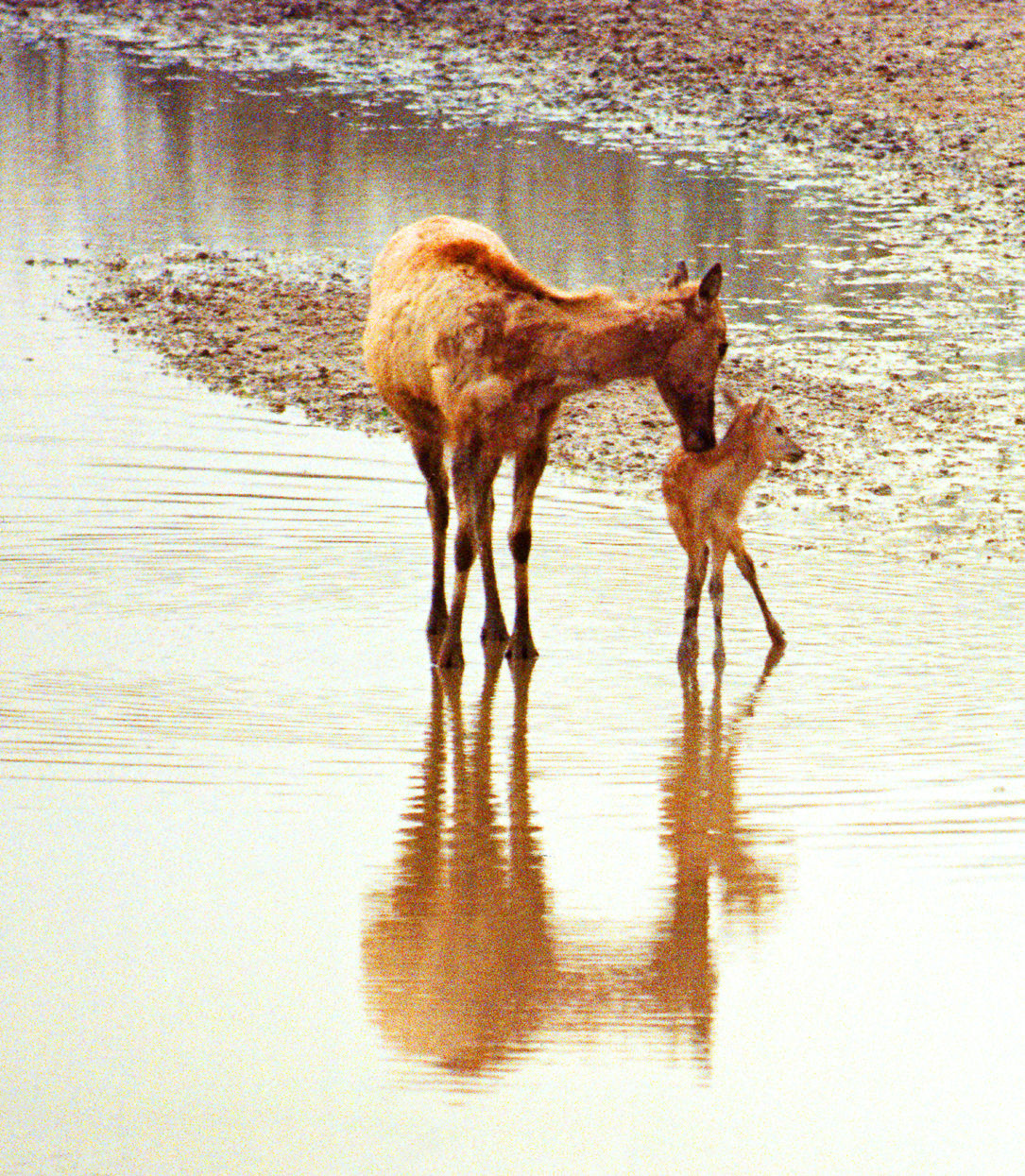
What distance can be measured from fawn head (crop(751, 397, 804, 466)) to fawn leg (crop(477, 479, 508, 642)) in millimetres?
1094

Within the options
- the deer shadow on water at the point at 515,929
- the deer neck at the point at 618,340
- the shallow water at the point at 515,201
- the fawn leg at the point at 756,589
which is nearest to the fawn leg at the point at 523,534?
the deer neck at the point at 618,340

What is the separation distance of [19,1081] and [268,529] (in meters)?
5.87

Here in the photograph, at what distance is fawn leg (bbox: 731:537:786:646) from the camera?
29.7 feet

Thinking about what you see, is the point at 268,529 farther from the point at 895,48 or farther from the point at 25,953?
the point at 895,48

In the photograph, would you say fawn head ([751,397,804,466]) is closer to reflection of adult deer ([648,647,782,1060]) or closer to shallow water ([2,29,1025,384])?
reflection of adult deer ([648,647,782,1060])

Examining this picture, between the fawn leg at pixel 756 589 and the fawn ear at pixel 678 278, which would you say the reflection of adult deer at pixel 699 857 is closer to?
the fawn leg at pixel 756 589

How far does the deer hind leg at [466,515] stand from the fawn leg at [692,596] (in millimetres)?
837

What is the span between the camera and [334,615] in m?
9.21

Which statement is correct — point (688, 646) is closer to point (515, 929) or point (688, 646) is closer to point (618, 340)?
point (618, 340)

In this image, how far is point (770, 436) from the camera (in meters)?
9.28

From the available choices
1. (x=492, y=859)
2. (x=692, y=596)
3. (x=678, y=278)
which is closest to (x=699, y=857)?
(x=492, y=859)

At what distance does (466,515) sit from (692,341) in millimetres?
1102

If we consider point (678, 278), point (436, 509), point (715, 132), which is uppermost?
point (678, 278)

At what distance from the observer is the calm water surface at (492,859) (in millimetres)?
4766
